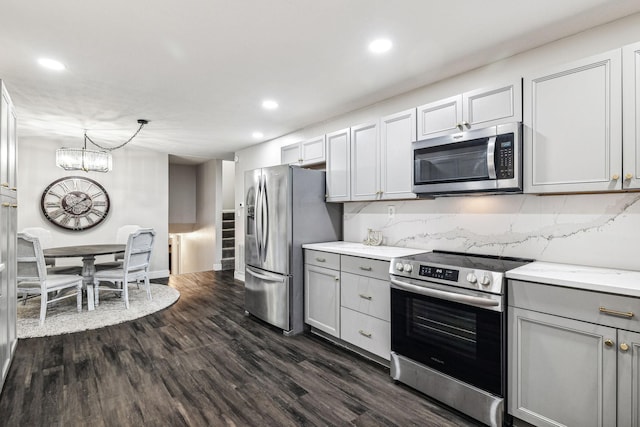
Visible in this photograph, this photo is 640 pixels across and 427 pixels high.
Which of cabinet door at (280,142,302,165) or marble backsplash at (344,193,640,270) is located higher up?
cabinet door at (280,142,302,165)

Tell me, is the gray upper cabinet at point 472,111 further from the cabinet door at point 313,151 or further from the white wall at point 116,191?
the white wall at point 116,191

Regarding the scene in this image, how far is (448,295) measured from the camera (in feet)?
6.73

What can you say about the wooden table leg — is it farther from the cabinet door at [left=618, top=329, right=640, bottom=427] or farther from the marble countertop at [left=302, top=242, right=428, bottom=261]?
the cabinet door at [left=618, top=329, right=640, bottom=427]

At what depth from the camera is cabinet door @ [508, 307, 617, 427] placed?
5.10ft

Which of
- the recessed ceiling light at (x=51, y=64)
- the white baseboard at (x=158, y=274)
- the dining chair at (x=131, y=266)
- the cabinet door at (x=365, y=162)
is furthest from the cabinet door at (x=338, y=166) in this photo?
the white baseboard at (x=158, y=274)

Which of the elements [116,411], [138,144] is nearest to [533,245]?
[116,411]

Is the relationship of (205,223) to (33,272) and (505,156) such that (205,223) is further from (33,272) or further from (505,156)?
(505,156)

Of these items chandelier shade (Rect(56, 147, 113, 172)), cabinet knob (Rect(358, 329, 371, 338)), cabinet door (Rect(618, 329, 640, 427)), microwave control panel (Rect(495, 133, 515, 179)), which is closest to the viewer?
cabinet door (Rect(618, 329, 640, 427))

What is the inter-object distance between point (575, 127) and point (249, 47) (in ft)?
7.15

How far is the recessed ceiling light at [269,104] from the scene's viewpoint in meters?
3.40

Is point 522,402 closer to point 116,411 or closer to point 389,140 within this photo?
point 389,140

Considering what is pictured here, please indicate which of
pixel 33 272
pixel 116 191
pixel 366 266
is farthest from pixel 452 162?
pixel 116 191

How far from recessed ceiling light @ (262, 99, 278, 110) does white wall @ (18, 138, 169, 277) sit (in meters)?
3.57

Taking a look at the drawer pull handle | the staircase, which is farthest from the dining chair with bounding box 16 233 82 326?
the drawer pull handle
